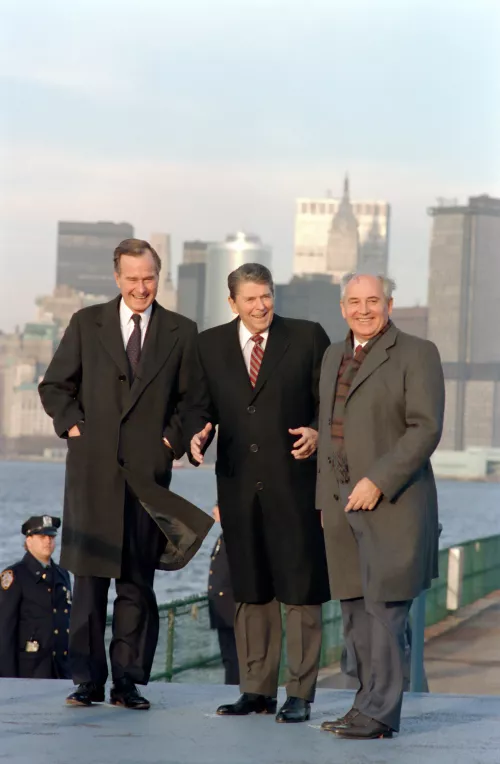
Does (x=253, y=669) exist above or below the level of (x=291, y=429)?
below

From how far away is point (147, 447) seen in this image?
5.80 metres

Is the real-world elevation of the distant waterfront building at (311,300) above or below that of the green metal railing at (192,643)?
above

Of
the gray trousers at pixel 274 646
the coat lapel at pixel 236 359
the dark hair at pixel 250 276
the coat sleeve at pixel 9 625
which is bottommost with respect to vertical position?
the coat sleeve at pixel 9 625

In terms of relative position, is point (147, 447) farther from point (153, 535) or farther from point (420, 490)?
point (420, 490)

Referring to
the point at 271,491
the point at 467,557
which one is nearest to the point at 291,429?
the point at 271,491

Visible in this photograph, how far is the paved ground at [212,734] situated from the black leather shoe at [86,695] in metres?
0.05

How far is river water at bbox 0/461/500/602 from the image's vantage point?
65.9m

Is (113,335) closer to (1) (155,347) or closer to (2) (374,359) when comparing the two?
(1) (155,347)

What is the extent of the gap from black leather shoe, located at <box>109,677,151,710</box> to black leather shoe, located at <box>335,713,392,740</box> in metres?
0.84

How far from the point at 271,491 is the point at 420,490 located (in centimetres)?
61

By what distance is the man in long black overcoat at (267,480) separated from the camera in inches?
221

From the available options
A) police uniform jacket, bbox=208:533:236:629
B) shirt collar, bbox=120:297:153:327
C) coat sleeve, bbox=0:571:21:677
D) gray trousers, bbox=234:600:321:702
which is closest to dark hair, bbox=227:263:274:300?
shirt collar, bbox=120:297:153:327

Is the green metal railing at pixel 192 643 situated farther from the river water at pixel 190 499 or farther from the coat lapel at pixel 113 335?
the river water at pixel 190 499

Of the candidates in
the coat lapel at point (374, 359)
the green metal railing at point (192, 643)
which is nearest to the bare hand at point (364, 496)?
the coat lapel at point (374, 359)
